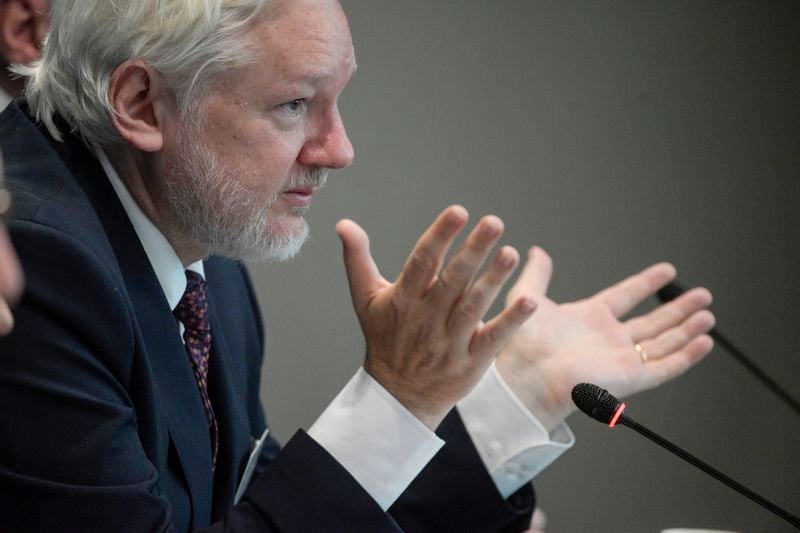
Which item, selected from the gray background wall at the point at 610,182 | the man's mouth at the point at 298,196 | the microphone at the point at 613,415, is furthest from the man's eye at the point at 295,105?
the gray background wall at the point at 610,182

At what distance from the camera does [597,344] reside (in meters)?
1.95

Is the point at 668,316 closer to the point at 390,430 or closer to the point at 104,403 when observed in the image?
the point at 390,430

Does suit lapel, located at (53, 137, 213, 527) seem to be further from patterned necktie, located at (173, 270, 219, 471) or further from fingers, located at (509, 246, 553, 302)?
fingers, located at (509, 246, 553, 302)

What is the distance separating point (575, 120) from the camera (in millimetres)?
3201

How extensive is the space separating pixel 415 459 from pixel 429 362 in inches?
5.5

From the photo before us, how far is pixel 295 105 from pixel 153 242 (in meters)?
0.28

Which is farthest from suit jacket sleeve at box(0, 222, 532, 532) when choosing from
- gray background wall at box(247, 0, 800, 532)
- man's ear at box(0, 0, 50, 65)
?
gray background wall at box(247, 0, 800, 532)

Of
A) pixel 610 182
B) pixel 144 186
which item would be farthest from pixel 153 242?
pixel 610 182

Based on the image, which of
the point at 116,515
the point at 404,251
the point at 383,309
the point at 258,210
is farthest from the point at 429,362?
the point at 404,251

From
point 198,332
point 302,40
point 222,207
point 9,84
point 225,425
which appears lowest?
point 225,425

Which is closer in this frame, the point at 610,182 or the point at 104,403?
the point at 104,403

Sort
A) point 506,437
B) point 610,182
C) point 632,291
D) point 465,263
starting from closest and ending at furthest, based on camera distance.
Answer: point 465,263 < point 506,437 < point 632,291 < point 610,182

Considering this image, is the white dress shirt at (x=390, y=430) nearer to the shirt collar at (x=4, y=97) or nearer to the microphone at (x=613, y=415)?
the microphone at (x=613, y=415)

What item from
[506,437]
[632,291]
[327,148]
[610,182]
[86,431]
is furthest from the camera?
[610,182]
